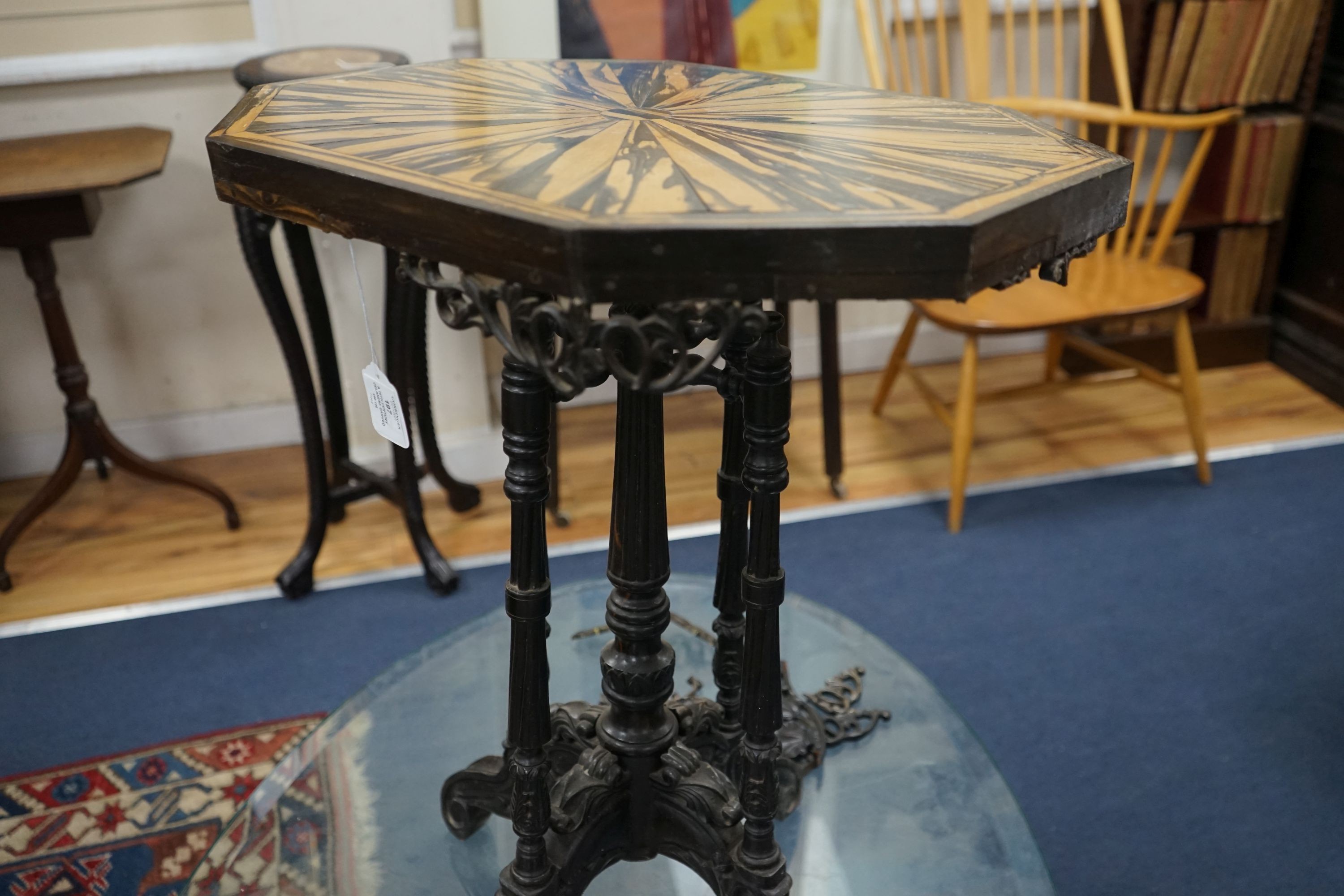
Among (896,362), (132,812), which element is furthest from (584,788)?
(896,362)

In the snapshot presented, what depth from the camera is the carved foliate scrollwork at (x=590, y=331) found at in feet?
2.70

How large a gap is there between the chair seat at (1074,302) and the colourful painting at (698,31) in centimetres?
72

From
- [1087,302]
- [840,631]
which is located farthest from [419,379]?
A: [1087,302]

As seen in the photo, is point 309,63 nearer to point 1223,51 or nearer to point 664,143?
point 664,143

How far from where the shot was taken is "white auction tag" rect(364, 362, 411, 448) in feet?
3.61

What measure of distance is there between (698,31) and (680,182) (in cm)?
168

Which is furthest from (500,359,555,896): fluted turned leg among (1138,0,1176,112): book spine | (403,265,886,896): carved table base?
(1138,0,1176,112): book spine

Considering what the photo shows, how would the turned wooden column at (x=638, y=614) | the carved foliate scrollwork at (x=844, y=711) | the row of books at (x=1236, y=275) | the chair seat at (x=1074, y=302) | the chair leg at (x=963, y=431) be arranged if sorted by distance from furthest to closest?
the row of books at (x=1236, y=275), the chair leg at (x=963, y=431), the chair seat at (x=1074, y=302), the carved foliate scrollwork at (x=844, y=711), the turned wooden column at (x=638, y=614)

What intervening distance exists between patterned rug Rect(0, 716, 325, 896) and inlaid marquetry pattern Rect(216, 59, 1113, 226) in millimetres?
818

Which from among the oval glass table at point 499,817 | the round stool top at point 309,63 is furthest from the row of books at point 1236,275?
the round stool top at point 309,63

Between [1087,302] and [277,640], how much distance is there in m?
1.59

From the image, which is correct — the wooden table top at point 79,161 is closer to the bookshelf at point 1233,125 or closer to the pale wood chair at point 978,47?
the pale wood chair at point 978,47

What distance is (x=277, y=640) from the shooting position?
78.5 inches

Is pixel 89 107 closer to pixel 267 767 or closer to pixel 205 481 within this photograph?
pixel 205 481
